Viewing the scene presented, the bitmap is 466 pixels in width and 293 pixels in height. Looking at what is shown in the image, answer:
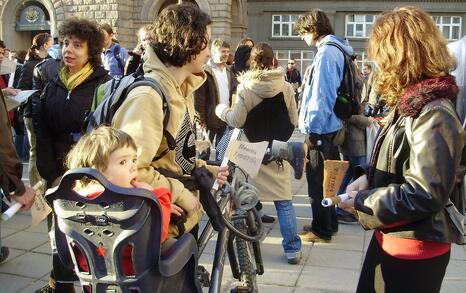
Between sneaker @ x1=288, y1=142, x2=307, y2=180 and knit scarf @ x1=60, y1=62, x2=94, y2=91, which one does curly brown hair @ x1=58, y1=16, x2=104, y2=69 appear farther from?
sneaker @ x1=288, y1=142, x2=307, y2=180

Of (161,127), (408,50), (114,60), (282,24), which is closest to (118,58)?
(114,60)

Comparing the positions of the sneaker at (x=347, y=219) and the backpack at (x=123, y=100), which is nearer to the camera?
the backpack at (x=123, y=100)

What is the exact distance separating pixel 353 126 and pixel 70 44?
3.00m

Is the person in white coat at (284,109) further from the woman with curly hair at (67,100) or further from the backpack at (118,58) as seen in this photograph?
the backpack at (118,58)

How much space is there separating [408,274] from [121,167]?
119cm

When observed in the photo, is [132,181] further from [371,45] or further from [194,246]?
[371,45]

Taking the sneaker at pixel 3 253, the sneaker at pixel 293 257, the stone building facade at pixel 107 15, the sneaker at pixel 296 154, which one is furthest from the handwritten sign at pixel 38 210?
the stone building facade at pixel 107 15

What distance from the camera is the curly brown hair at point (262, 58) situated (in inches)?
170

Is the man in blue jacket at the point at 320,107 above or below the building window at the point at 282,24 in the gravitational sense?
below

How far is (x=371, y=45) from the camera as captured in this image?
2.15 m

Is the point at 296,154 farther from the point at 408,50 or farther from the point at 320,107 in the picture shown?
the point at 408,50

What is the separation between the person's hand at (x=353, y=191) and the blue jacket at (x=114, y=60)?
489 cm

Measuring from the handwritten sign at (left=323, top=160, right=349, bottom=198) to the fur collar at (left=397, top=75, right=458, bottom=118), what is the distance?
1.31ft

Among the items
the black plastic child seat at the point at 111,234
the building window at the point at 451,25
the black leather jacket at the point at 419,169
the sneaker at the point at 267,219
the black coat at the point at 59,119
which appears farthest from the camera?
the building window at the point at 451,25
